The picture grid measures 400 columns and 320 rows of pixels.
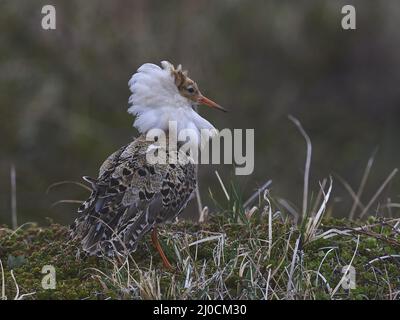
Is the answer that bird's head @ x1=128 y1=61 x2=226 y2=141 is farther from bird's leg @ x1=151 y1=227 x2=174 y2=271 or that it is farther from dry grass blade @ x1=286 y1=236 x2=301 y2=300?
dry grass blade @ x1=286 y1=236 x2=301 y2=300

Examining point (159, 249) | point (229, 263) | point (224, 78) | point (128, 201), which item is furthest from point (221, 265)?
point (224, 78)

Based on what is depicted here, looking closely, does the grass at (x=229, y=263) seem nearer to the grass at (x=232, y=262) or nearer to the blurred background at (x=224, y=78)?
the grass at (x=232, y=262)

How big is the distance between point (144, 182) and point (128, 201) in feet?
0.60

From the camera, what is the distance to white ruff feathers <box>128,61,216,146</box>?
6.14m

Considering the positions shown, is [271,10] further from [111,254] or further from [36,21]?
[111,254]

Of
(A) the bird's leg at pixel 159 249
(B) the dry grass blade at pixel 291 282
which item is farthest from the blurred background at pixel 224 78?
(B) the dry grass blade at pixel 291 282

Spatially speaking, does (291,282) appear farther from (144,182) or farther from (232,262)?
(144,182)

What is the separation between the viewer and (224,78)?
39.3 feet

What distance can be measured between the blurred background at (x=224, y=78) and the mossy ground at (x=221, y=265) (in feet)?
15.0

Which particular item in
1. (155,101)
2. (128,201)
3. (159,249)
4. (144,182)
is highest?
(155,101)

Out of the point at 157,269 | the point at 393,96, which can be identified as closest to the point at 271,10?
the point at 393,96

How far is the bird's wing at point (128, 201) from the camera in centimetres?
551
